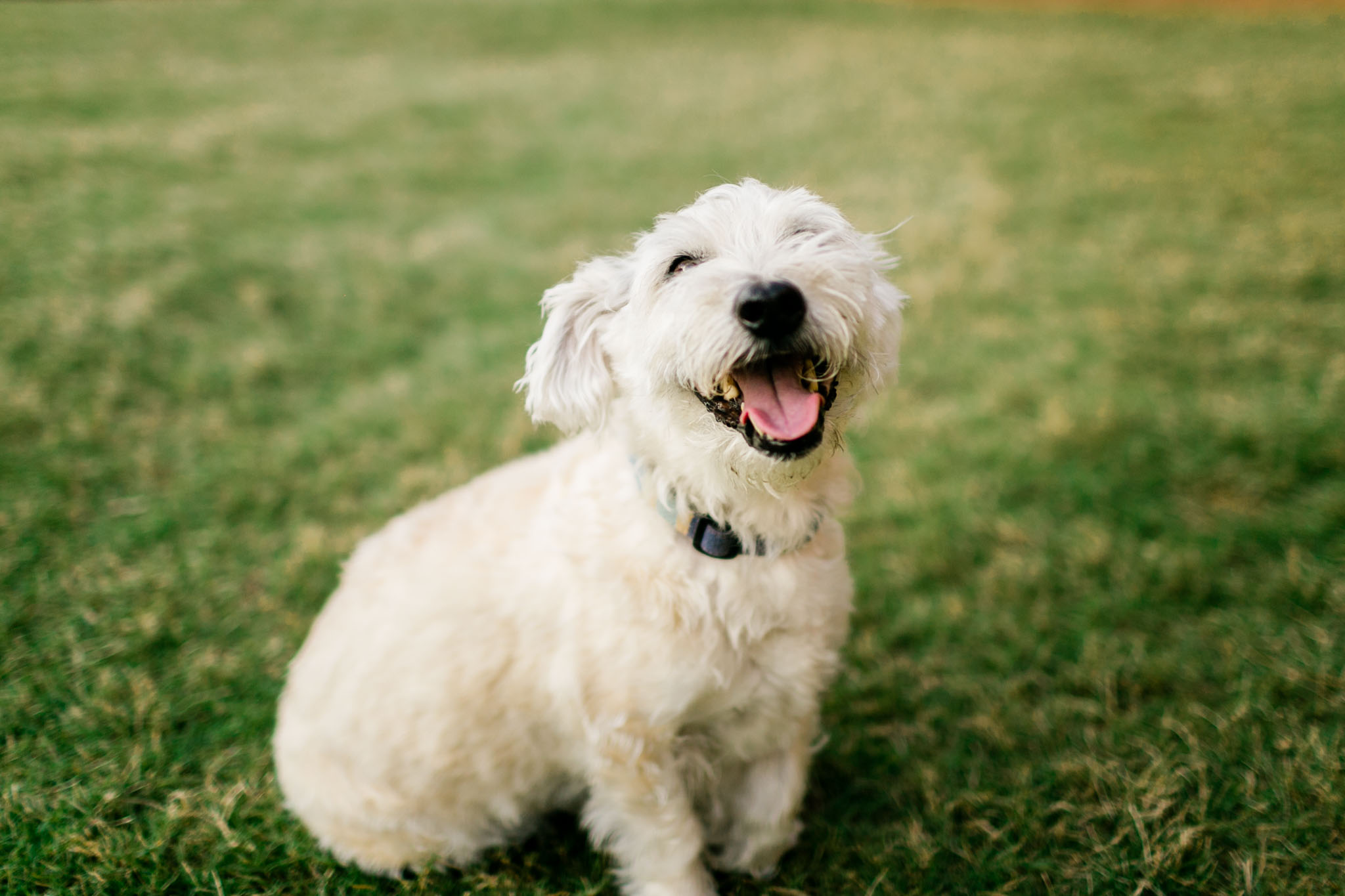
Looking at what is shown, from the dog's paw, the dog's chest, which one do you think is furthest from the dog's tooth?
the dog's paw

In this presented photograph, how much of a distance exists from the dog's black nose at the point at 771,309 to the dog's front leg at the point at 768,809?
4.07 ft

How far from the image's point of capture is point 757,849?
240cm

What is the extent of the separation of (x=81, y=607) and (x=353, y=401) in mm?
1891

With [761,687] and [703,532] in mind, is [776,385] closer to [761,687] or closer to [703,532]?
→ [703,532]

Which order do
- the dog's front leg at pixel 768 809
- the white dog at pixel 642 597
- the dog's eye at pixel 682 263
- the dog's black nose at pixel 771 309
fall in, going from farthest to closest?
the dog's front leg at pixel 768 809
the dog's eye at pixel 682 263
the white dog at pixel 642 597
the dog's black nose at pixel 771 309

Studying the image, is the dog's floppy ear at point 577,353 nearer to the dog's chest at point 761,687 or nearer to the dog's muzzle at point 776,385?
the dog's muzzle at point 776,385

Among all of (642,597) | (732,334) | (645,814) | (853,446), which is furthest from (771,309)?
(853,446)

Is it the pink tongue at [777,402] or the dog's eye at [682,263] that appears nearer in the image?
the pink tongue at [777,402]

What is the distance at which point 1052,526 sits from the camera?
11.9 ft

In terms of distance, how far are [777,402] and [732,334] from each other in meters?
0.23

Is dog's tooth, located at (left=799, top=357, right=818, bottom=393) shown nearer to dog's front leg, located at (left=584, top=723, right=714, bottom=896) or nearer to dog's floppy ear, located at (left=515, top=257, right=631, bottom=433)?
dog's floppy ear, located at (left=515, top=257, right=631, bottom=433)

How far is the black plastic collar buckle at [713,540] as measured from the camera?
2.14 meters

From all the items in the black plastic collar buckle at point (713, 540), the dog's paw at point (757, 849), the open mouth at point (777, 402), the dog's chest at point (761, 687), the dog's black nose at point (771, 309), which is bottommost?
the dog's paw at point (757, 849)

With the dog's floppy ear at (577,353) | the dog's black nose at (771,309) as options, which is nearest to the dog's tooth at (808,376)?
the dog's black nose at (771,309)
